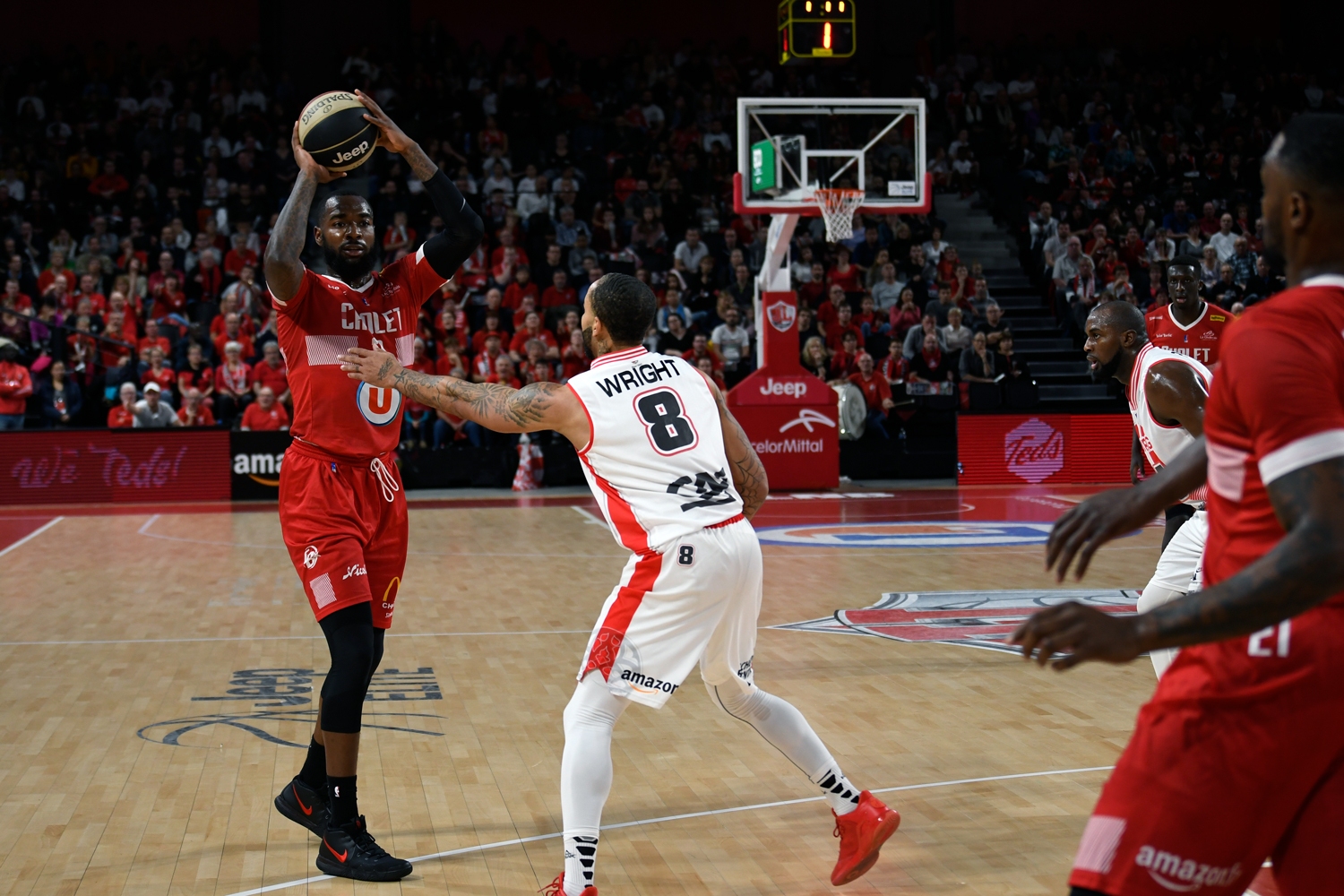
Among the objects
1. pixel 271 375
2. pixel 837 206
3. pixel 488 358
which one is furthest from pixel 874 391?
pixel 271 375

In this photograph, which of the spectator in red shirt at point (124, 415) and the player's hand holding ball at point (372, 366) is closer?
the player's hand holding ball at point (372, 366)

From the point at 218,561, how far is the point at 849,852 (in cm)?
828

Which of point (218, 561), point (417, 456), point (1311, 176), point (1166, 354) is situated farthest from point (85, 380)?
point (1311, 176)

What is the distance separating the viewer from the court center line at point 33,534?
39.0ft

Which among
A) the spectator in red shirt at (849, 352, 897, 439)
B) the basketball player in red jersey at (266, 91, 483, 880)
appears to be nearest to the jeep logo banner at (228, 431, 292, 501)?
the spectator in red shirt at (849, 352, 897, 439)

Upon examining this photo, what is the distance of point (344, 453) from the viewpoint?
4332mm

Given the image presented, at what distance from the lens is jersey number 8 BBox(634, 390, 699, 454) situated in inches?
146

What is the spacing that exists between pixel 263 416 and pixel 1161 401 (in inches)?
520

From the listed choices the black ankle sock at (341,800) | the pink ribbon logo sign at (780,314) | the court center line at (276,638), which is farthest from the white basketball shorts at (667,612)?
the pink ribbon logo sign at (780,314)

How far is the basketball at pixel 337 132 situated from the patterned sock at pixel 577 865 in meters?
2.28

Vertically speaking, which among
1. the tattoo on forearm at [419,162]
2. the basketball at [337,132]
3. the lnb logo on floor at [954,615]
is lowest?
the lnb logo on floor at [954,615]

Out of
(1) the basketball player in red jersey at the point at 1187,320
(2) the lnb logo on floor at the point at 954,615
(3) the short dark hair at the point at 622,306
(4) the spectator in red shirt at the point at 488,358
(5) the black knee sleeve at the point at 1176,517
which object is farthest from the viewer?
(4) the spectator in red shirt at the point at 488,358

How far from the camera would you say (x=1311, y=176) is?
2.08 metres

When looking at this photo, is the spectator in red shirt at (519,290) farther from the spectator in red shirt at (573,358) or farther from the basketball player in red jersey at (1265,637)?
the basketball player in red jersey at (1265,637)
